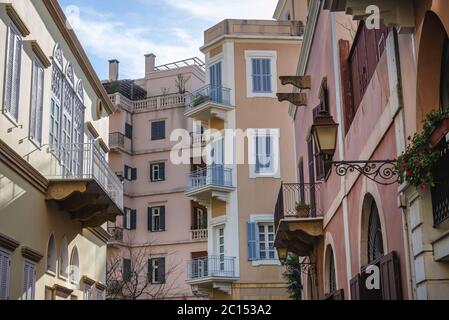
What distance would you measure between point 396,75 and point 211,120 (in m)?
23.8

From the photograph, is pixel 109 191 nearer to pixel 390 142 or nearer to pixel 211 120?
pixel 390 142

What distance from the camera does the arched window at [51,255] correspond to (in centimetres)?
1708

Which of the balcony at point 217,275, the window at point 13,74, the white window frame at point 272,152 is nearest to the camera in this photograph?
the window at point 13,74

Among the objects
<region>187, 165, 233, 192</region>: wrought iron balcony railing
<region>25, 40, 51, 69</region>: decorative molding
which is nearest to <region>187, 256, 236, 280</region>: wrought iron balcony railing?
<region>187, 165, 233, 192</region>: wrought iron balcony railing

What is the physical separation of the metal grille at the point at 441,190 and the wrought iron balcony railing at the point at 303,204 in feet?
33.3

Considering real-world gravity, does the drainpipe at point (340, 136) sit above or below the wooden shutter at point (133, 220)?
below

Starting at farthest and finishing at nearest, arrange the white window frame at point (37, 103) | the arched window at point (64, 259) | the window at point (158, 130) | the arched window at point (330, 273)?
the window at point (158, 130)
the arched window at point (64, 259)
the arched window at point (330, 273)
the white window frame at point (37, 103)

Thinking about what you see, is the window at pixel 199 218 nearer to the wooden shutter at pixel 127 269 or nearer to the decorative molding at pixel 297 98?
the wooden shutter at pixel 127 269

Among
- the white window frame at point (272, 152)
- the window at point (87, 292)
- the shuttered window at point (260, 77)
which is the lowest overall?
the window at point (87, 292)

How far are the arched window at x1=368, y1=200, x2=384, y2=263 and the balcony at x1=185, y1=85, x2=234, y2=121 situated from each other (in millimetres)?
19944

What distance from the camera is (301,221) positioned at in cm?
1864

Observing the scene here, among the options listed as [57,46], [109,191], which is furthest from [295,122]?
[57,46]

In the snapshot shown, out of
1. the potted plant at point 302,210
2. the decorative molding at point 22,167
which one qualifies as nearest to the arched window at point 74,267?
the decorative molding at point 22,167

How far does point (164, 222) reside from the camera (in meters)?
40.8
